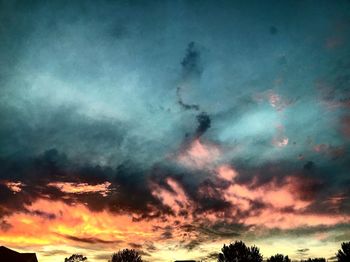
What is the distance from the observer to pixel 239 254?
87.2 metres

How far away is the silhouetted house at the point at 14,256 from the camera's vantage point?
67213mm

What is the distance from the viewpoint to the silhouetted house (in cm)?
6721

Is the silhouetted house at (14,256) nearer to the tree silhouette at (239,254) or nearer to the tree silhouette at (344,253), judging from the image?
the tree silhouette at (239,254)

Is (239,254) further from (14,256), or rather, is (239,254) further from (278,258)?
(14,256)

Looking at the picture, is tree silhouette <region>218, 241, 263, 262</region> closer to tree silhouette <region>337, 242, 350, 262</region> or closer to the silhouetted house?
tree silhouette <region>337, 242, 350, 262</region>

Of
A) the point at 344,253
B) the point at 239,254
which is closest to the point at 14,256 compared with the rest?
the point at 239,254

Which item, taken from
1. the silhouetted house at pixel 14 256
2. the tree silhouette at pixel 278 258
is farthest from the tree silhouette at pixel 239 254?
the silhouetted house at pixel 14 256

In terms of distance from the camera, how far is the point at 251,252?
8750 centimetres

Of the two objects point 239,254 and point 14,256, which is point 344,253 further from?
point 14,256

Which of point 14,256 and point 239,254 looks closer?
point 14,256

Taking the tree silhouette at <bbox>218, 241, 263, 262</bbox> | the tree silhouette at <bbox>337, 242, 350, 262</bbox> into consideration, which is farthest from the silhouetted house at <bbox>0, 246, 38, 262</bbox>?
the tree silhouette at <bbox>337, 242, 350, 262</bbox>

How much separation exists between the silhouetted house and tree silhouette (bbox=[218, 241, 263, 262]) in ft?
164

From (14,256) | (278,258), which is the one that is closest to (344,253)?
(278,258)

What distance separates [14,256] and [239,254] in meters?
58.5
